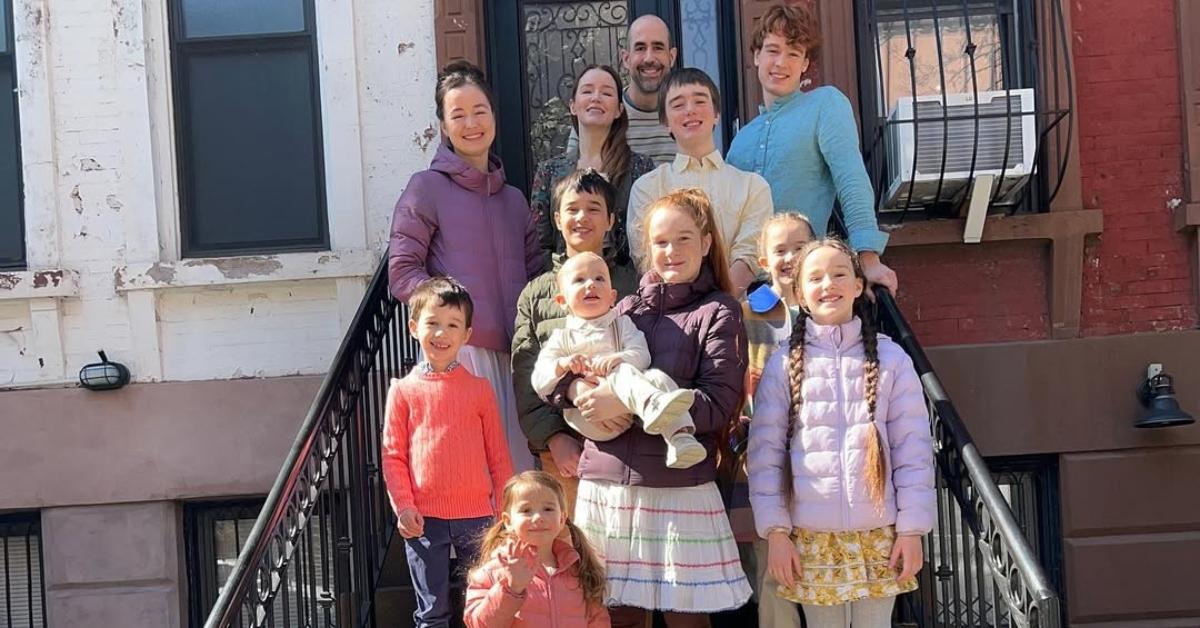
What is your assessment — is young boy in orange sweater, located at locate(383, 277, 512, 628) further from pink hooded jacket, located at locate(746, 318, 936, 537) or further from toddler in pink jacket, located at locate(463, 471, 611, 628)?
pink hooded jacket, located at locate(746, 318, 936, 537)

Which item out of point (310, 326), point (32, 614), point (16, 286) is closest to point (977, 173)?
point (310, 326)

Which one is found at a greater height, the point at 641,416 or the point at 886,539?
the point at 641,416

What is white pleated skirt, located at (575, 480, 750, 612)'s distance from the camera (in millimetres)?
3859

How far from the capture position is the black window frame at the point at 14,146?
6.50 m

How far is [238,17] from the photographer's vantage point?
6.56 m

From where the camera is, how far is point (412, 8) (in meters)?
6.36

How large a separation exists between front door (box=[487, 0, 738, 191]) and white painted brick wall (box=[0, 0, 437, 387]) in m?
0.43

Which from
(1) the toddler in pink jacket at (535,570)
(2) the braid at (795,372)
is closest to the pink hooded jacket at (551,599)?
(1) the toddler in pink jacket at (535,570)

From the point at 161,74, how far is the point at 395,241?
232cm

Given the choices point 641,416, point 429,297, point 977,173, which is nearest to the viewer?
point 641,416

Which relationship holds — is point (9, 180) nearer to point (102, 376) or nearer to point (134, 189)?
point (134, 189)

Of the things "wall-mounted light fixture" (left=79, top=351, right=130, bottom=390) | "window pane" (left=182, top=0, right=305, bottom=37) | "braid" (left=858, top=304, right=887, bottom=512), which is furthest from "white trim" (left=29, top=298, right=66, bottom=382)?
"braid" (left=858, top=304, right=887, bottom=512)

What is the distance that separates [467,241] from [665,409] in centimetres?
153

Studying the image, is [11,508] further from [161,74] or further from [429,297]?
[429,297]
